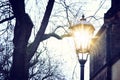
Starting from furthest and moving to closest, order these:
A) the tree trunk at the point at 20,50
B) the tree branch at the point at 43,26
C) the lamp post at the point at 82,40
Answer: the tree branch at the point at 43,26 < the tree trunk at the point at 20,50 < the lamp post at the point at 82,40

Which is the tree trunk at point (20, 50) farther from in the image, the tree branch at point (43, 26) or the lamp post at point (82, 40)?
the lamp post at point (82, 40)

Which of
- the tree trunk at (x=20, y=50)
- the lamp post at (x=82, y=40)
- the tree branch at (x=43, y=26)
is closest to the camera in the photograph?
the lamp post at (x=82, y=40)

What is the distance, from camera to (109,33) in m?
27.6

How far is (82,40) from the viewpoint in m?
9.67

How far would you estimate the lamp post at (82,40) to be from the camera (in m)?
9.66

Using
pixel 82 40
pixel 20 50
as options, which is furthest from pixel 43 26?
pixel 82 40

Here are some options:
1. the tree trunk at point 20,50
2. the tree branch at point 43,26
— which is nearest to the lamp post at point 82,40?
the tree trunk at point 20,50

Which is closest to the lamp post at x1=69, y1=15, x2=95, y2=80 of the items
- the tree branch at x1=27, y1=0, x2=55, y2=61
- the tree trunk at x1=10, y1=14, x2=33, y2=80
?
the tree trunk at x1=10, y1=14, x2=33, y2=80

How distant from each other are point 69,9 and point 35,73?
29340mm

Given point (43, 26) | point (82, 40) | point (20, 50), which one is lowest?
point (20, 50)

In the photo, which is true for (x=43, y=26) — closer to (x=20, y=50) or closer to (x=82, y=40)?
(x=20, y=50)

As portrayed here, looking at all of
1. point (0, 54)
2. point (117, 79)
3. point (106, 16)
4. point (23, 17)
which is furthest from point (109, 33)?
point (23, 17)

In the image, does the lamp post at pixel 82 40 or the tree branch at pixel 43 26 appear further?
the tree branch at pixel 43 26

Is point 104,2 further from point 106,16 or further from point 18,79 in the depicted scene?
point 106,16
